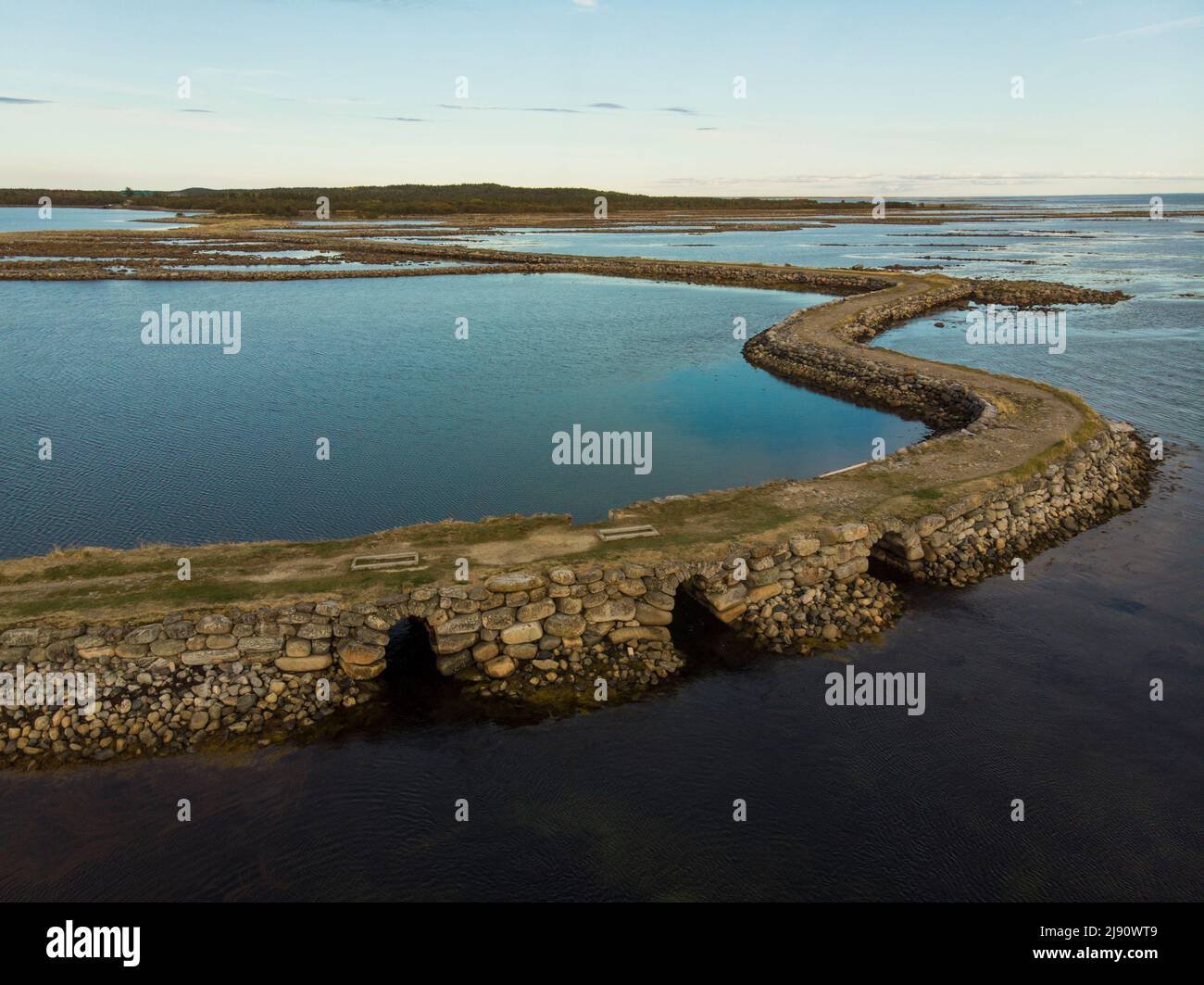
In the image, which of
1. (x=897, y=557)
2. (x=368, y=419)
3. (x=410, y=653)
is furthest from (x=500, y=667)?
(x=368, y=419)

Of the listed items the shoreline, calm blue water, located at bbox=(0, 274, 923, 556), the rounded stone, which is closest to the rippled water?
the shoreline

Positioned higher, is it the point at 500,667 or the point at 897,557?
the point at 897,557

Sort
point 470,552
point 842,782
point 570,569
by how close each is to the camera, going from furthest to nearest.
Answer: point 470,552, point 570,569, point 842,782

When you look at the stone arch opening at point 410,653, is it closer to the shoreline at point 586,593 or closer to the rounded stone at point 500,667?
the shoreline at point 586,593

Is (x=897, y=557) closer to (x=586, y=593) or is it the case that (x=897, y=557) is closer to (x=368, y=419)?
(x=586, y=593)

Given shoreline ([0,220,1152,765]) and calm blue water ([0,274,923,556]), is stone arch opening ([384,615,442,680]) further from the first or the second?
calm blue water ([0,274,923,556])

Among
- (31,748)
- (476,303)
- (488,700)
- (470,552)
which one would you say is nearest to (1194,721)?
(488,700)

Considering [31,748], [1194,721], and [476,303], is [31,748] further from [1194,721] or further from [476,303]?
[476,303]
